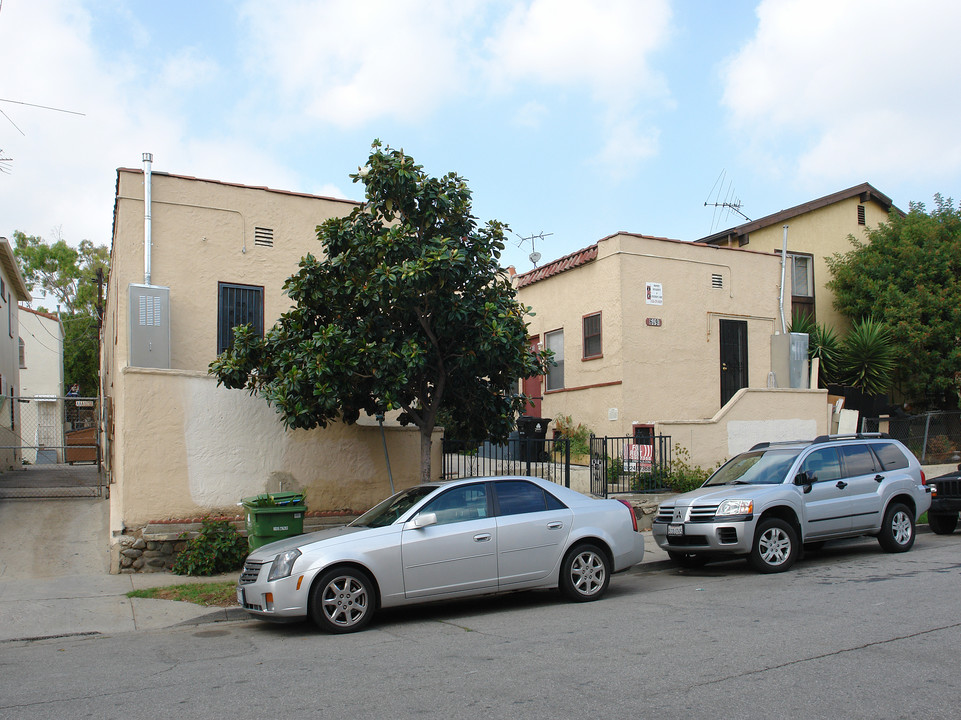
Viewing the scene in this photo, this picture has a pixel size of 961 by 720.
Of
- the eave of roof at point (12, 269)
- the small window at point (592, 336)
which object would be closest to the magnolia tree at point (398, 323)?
the small window at point (592, 336)

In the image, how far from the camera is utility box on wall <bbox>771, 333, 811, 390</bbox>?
18547mm

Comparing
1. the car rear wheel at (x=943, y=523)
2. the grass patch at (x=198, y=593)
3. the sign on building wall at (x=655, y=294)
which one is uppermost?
the sign on building wall at (x=655, y=294)

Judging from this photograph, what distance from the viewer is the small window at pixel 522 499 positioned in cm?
864

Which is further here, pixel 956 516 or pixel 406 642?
pixel 956 516

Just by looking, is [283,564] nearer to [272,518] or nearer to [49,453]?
[272,518]

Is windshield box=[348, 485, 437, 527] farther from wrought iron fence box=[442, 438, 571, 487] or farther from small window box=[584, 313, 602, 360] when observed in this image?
small window box=[584, 313, 602, 360]

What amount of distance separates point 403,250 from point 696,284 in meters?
9.39

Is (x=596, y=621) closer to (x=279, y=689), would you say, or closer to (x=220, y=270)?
(x=279, y=689)

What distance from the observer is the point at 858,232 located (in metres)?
23.1

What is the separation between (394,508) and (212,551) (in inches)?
135

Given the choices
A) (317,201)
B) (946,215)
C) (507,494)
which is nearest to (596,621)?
(507,494)

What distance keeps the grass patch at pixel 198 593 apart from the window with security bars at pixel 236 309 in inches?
186

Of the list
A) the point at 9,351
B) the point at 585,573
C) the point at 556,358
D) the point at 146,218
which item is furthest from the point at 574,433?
the point at 9,351

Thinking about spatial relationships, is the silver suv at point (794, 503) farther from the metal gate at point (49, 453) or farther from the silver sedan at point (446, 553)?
the metal gate at point (49, 453)
